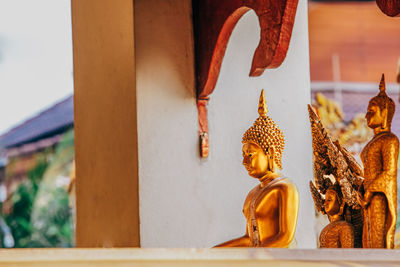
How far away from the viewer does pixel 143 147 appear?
3.70 m

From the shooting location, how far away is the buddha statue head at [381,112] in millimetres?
2363

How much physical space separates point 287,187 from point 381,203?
0.38 metres

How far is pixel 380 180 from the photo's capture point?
2.32 m

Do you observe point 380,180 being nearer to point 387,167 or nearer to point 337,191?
point 387,167

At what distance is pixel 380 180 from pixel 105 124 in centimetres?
189

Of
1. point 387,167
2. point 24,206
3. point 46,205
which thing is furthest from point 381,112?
point 24,206

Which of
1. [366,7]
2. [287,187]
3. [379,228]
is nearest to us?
[379,228]

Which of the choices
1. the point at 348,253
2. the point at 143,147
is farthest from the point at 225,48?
the point at 348,253

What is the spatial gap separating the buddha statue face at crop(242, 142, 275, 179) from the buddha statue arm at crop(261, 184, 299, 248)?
127mm

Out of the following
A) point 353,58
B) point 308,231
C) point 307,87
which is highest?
point 353,58

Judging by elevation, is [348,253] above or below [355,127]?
below

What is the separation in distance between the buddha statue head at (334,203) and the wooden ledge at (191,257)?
2.79 ft

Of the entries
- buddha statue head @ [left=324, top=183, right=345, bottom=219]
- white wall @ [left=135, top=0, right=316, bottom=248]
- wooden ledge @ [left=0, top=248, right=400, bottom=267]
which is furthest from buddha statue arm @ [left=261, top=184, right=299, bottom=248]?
white wall @ [left=135, top=0, right=316, bottom=248]

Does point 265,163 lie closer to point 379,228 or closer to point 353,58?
point 379,228
